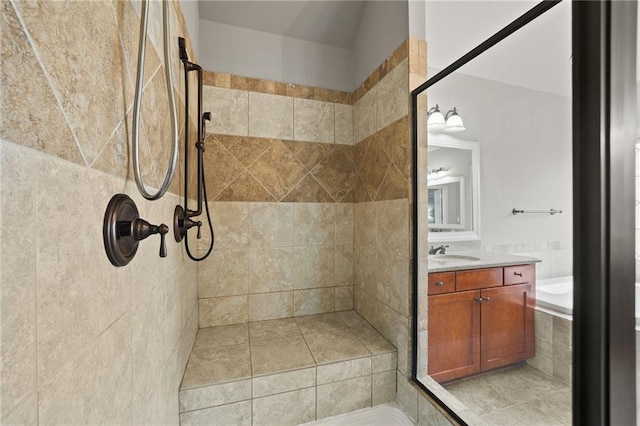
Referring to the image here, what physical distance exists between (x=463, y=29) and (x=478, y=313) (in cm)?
152

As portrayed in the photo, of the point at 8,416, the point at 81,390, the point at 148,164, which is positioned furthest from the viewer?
the point at 148,164

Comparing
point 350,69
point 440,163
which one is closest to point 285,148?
point 350,69

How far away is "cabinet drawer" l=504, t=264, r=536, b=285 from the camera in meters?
1.10

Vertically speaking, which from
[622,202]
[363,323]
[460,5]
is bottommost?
[363,323]

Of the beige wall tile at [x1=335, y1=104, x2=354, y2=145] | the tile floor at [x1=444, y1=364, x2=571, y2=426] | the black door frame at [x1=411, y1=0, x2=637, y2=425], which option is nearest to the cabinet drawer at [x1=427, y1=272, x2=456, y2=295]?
the tile floor at [x1=444, y1=364, x2=571, y2=426]

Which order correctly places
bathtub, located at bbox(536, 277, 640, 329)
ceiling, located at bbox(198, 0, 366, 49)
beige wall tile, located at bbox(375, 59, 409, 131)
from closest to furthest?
1. bathtub, located at bbox(536, 277, 640, 329)
2. beige wall tile, located at bbox(375, 59, 409, 131)
3. ceiling, located at bbox(198, 0, 366, 49)

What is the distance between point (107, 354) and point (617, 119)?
1.48 metres

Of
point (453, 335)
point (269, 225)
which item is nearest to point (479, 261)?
point (453, 335)

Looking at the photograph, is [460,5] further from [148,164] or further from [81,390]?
[81,390]

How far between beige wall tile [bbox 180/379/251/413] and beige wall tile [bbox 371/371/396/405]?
69cm

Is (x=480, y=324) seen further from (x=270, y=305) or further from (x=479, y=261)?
(x=270, y=305)

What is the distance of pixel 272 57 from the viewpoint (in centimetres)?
203

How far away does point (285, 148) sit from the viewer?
202cm

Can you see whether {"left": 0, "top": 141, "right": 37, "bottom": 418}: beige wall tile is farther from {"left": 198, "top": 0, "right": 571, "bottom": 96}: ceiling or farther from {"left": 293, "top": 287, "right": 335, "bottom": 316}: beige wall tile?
{"left": 293, "top": 287, "right": 335, "bottom": 316}: beige wall tile
